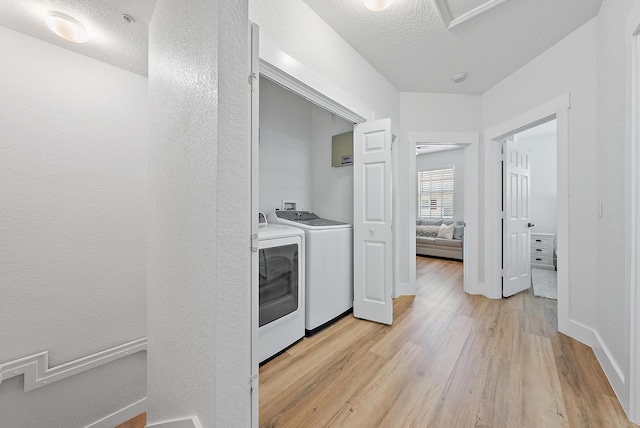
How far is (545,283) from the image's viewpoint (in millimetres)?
3537

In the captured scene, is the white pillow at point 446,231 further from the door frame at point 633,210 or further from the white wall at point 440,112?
the door frame at point 633,210

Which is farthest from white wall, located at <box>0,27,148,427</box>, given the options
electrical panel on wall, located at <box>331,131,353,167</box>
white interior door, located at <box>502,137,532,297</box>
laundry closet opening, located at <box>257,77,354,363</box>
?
white interior door, located at <box>502,137,532,297</box>

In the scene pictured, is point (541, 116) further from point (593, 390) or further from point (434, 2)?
point (593, 390)

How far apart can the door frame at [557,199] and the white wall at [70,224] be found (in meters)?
3.58

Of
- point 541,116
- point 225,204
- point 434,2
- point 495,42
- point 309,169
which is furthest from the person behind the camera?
point 309,169

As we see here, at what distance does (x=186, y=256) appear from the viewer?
998 millimetres

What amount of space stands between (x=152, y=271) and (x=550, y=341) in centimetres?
300

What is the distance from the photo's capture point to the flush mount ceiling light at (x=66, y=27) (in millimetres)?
1304

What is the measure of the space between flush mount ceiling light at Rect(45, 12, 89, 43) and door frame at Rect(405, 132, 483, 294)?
3120 mm

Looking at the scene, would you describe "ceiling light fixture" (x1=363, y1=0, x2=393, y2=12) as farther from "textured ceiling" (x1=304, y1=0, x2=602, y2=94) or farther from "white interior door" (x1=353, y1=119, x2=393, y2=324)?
"white interior door" (x1=353, y1=119, x2=393, y2=324)

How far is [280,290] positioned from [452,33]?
8.62ft

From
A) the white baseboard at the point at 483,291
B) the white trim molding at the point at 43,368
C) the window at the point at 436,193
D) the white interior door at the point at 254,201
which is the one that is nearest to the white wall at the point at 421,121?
the white baseboard at the point at 483,291

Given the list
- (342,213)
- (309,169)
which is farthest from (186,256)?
(309,169)

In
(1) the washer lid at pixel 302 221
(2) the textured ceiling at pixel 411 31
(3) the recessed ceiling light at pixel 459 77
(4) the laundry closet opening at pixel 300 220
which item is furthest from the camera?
(3) the recessed ceiling light at pixel 459 77
